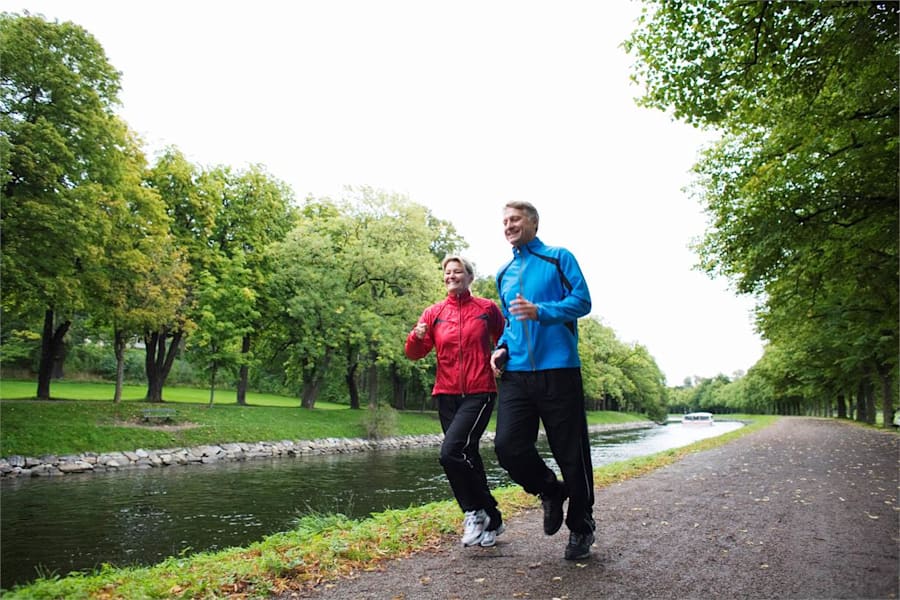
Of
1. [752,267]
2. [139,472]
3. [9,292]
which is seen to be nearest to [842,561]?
[752,267]

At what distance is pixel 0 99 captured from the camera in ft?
57.3

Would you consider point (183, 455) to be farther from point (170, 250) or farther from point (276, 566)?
point (276, 566)

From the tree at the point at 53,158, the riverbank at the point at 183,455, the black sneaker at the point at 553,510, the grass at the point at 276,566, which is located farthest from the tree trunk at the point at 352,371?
the black sneaker at the point at 553,510


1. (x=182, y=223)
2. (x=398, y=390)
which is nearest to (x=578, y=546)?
(x=182, y=223)

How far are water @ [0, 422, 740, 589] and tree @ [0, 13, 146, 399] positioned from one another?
21.1 ft

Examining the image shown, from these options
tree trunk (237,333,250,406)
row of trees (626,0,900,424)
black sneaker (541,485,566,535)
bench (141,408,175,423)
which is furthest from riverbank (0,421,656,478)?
row of trees (626,0,900,424)

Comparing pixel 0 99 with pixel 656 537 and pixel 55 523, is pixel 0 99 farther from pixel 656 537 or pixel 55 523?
pixel 656 537

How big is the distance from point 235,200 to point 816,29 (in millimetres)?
29000

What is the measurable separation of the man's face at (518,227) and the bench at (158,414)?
72.0 ft

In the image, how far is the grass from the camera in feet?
12.0

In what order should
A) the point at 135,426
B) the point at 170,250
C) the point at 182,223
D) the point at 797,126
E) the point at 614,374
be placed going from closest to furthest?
1. the point at 797,126
2. the point at 135,426
3. the point at 170,250
4. the point at 182,223
5. the point at 614,374

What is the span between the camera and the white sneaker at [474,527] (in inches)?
180

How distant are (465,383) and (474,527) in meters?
1.14

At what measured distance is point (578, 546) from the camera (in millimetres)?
4094
